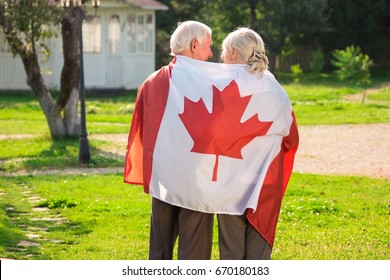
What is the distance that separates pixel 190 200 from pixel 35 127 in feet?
52.6

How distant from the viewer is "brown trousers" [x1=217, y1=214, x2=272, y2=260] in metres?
6.71

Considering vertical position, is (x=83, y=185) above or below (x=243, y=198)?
below

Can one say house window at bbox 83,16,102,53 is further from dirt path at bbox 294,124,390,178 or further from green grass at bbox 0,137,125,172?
green grass at bbox 0,137,125,172

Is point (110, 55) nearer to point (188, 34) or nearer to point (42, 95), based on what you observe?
point (42, 95)

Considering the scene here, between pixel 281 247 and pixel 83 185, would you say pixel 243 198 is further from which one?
pixel 83 185

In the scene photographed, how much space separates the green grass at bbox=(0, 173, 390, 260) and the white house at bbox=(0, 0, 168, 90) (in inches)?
706

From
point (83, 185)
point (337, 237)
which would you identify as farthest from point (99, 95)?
point (337, 237)

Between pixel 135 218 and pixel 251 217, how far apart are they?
14.3 feet

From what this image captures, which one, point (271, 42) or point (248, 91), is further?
point (271, 42)

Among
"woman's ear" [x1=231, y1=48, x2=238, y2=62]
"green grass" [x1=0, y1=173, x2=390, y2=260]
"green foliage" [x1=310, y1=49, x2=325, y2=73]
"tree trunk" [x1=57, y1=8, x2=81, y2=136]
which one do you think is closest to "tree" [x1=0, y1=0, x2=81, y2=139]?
"tree trunk" [x1=57, y1=8, x2=81, y2=136]

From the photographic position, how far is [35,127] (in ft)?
73.3
